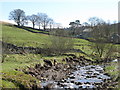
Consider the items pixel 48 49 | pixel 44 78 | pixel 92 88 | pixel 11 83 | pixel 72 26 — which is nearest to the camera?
pixel 11 83

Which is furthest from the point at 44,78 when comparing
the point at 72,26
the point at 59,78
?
the point at 72,26

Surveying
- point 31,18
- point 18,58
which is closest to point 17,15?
point 31,18

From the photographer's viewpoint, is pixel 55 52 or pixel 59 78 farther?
pixel 55 52

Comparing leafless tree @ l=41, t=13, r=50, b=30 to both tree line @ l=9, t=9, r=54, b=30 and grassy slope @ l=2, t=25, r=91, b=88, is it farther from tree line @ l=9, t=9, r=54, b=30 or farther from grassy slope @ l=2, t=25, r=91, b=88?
grassy slope @ l=2, t=25, r=91, b=88

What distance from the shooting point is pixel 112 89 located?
58.4 ft

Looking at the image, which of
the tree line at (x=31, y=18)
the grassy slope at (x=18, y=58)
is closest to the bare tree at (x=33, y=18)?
the tree line at (x=31, y=18)

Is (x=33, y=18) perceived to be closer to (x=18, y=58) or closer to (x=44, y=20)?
(x=44, y=20)

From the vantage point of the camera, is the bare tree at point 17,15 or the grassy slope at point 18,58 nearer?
the grassy slope at point 18,58

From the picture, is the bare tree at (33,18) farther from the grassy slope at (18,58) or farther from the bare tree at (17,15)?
the grassy slope at (18,58)

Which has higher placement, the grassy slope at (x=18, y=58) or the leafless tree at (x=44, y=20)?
the leafless tree at (x=44, y=20)

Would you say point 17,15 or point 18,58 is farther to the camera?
point 17,15

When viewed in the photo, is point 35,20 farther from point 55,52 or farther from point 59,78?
point 59,78

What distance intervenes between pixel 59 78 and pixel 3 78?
822cm

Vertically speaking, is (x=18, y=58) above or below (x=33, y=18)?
below
